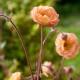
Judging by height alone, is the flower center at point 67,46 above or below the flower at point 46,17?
below

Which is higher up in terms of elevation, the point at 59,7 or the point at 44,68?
the point at 59,7

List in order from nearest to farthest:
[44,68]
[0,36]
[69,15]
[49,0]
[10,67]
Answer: [44,68] < [10,67] < [0,36] < [49,0] < [69,15]

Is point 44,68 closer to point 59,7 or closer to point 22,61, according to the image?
point 22,61

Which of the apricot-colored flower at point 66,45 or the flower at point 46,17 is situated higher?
the flower at point 46,17

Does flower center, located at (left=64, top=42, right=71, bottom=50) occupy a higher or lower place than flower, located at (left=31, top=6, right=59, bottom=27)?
lower

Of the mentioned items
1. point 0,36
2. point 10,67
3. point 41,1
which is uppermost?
point 41,1

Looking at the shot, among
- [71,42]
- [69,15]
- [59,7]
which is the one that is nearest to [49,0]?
[71,42]

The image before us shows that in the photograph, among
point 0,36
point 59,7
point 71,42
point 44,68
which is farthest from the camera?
point 59,7

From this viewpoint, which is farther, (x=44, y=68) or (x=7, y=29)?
(x=7, y=29)
